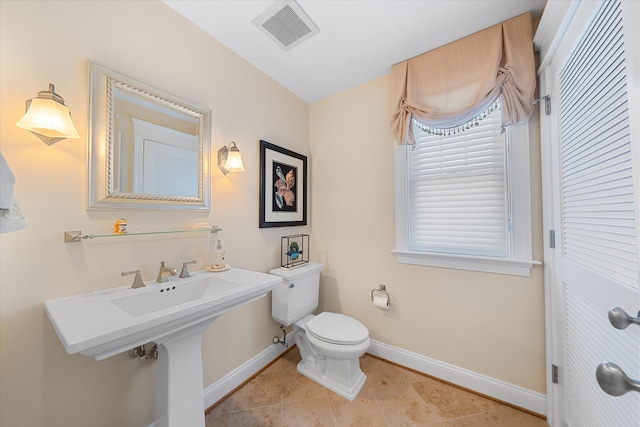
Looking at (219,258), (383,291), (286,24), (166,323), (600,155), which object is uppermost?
(286,24)

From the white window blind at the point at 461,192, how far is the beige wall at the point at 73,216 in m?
1.50

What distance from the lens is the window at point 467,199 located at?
1.44 metres

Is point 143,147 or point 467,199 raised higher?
point 143,147

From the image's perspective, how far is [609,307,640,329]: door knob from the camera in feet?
1.75

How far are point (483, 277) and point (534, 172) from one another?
729mm

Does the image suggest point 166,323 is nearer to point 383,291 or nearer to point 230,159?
point 230,159

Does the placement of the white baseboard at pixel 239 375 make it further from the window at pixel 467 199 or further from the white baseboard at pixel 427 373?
the window at pixel 467 199

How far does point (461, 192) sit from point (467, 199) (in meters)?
0.06

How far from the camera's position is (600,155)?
87cm

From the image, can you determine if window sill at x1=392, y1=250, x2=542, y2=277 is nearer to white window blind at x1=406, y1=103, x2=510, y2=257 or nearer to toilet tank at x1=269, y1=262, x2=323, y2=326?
white window blind at x1=406, y1=103, x2=510, y2=257

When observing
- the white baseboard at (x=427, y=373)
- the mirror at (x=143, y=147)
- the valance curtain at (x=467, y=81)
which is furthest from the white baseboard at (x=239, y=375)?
the valance curtain at (x=467, y=81)

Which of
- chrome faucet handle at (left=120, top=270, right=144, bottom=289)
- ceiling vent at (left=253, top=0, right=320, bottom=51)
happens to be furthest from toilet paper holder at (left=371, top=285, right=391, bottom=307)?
ceiling vent at (left=253, top=0, right=320, bottom=51)

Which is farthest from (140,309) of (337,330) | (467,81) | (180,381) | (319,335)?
(467,81)

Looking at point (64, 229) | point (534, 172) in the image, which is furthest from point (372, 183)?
point (64, 229)
